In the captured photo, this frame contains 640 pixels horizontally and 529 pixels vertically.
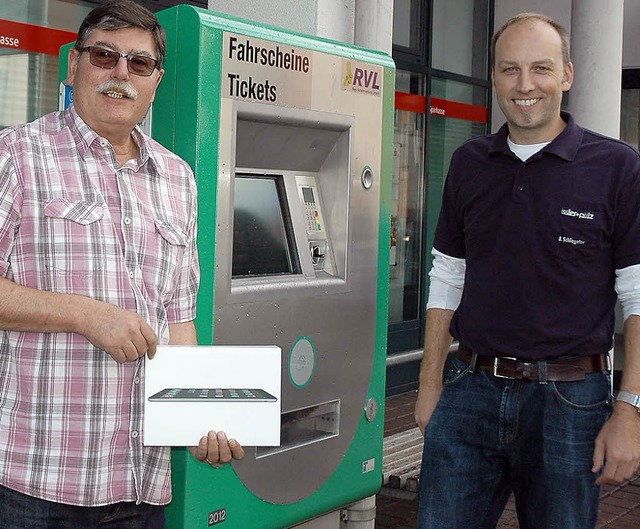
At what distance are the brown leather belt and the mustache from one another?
1.21m

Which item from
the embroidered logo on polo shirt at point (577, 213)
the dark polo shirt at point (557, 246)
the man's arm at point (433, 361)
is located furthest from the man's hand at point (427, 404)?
the embroidered logo on polo shirt at point (577, 213)

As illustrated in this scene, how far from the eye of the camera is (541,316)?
8.34 ft

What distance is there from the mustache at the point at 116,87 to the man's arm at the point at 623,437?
1411mm

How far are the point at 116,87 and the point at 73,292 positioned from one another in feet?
1.49

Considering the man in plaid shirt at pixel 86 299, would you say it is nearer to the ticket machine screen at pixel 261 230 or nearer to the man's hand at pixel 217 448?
the man's hand at pixel 217 448

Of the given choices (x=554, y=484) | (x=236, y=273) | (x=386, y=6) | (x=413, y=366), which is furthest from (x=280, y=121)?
(x=413, y=366)

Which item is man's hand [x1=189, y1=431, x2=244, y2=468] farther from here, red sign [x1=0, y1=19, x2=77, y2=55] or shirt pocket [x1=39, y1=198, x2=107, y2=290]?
red sign [x1=0, y1=19, x2=77, y2=55]

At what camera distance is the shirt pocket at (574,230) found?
251 cm

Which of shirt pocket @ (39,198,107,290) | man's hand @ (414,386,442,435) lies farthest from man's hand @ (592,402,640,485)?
shirt pocket @ (39,198,107,290)

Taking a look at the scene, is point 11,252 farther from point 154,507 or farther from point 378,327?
point 378,327

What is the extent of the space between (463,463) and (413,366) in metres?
5.15

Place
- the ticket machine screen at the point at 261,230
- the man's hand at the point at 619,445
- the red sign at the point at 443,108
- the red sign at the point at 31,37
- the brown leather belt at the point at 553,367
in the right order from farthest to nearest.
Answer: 1. the red sign at the point at 443,108
2. the red sign at the point at 31,37
3. the ticket machine screen at the point at 261,230
4. the brown leather belt at the point at 553,367
5. the man's hand at the point at 619,445

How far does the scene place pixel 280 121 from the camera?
120 inches

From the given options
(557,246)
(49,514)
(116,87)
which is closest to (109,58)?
(116,87)
